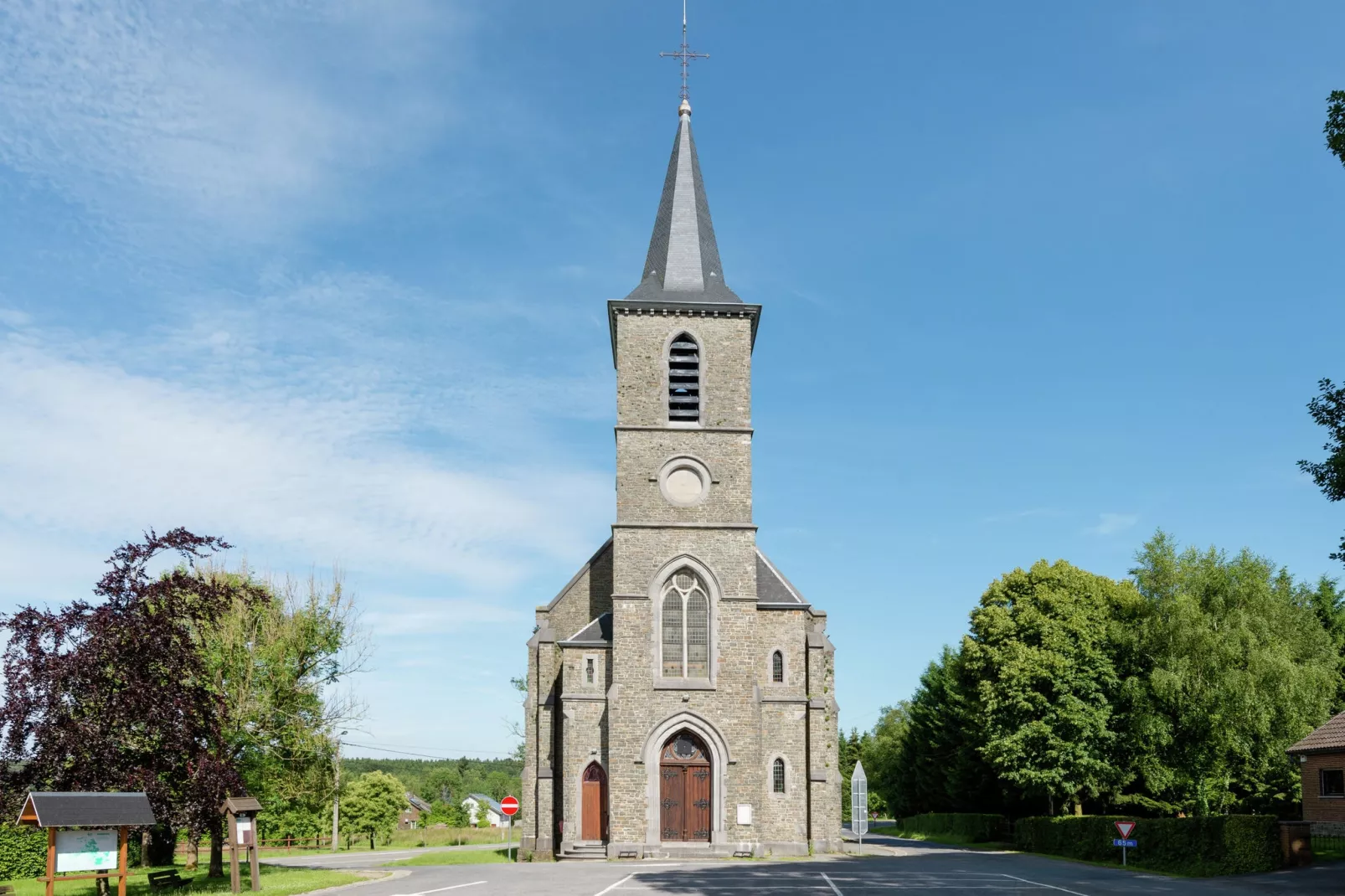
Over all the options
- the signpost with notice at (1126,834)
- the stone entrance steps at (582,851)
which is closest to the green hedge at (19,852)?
the stone entrance steps at (582,851)

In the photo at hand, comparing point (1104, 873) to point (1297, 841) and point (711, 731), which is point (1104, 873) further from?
point (711, 731)

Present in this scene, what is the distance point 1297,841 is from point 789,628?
606 inches

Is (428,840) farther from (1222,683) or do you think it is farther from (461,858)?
(1222,683)

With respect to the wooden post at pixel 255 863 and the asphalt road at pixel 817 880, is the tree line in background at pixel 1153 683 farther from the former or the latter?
the wooden post at pixel 255 863

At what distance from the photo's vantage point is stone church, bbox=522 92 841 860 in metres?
34.3

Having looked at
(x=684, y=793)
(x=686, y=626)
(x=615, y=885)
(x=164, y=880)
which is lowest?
(x=164, y=880)

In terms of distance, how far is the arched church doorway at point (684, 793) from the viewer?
34281 mm

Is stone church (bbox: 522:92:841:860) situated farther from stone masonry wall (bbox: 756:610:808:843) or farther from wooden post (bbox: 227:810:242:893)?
wooden post (bbox: 227:810:242:893)

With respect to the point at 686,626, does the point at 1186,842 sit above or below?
below

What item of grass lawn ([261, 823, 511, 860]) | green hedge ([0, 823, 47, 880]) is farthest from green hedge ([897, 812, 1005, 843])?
green hedge ([0, 823, 47, 880])

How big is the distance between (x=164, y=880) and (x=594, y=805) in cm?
1302

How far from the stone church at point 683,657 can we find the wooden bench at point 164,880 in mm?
11317

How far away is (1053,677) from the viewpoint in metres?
40.7

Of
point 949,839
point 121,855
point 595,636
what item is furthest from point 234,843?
point 949,839
